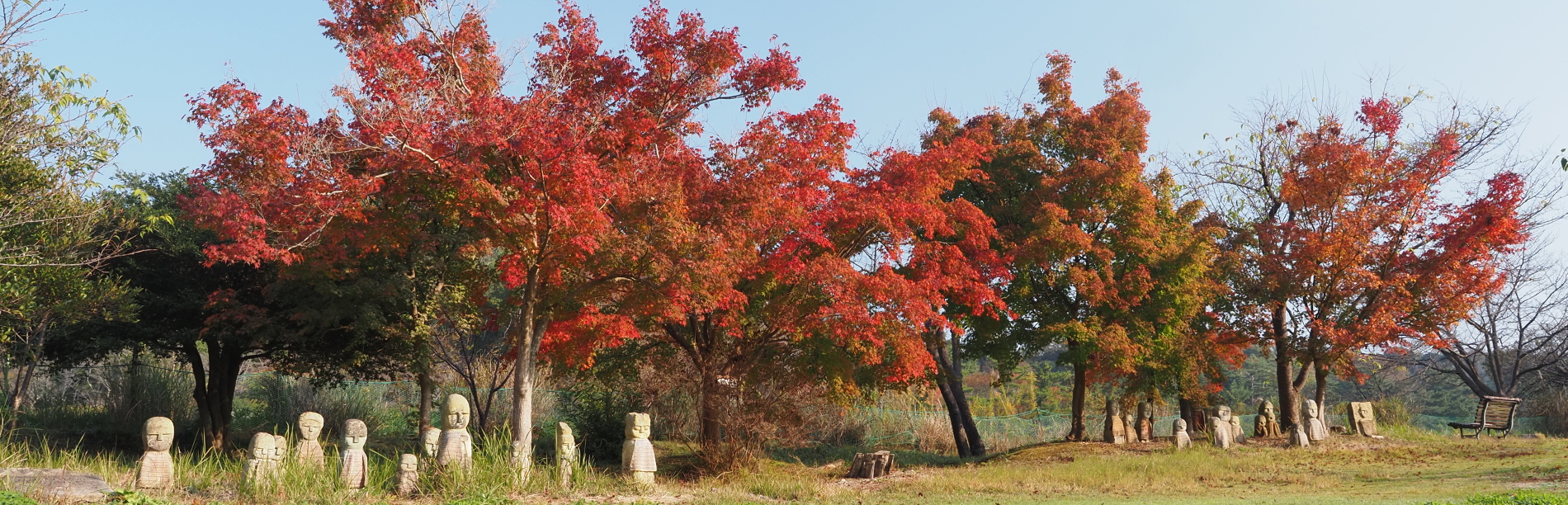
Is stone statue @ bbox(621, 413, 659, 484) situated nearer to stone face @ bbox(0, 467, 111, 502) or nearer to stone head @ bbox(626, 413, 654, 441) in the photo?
stone head @ bbox(626, 413, 654, 441)

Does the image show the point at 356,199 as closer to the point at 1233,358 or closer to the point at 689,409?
the point at 689,409

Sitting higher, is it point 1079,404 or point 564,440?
point 1079,404

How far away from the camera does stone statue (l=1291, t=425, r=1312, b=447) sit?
1538 centimetres

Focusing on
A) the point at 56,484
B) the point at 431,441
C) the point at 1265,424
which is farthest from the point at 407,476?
the point at 1265,424

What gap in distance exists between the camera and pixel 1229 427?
15.7 meters

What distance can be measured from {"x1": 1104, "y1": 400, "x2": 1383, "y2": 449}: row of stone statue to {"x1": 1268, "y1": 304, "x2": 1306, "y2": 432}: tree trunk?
24 cm

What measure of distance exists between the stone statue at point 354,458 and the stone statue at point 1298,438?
524 inches

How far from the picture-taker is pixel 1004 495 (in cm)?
956

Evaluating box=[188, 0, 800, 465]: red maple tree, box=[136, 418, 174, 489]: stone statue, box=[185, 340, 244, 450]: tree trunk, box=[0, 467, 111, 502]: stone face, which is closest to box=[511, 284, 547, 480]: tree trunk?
box=[188, 0, 800, 465]: red maple tree

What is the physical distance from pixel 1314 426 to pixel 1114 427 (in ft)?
10.4

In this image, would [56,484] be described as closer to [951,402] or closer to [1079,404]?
[951,402]

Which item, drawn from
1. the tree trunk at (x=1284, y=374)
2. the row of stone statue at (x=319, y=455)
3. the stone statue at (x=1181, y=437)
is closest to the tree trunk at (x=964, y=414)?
the stone statue at (x=1181, y=437)

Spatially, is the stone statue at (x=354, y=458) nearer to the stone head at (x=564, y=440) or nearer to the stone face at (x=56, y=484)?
the stone face at (x=56, y=484)

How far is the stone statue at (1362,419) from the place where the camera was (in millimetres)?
17391
